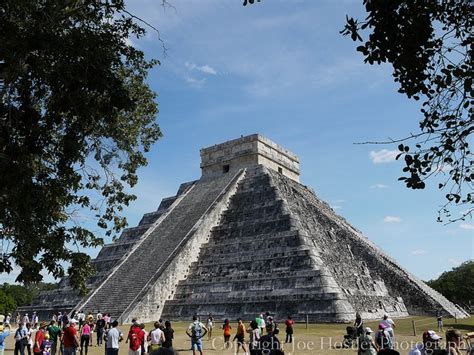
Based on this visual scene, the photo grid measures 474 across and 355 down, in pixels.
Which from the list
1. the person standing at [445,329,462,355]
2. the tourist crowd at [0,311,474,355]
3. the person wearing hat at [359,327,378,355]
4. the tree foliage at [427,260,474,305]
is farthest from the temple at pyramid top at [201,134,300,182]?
the tree foliage at [427,260,474,305]

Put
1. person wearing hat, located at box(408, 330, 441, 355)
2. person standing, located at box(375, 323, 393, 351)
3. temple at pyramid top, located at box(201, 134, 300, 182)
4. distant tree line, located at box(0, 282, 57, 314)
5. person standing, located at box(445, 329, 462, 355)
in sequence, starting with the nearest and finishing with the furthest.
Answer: person standing, located at box(445, 329, 462, 355)
person wearing hat, located at box(408, 330, 441, 355)
person standing, located at box(375, 323, 393, 351)
temple at pyramid top, located at box(201, 134, 300, 182)
distant tree line, located at box(0, 282, 57, 314)

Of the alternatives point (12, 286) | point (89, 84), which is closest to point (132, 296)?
point (89, 84)

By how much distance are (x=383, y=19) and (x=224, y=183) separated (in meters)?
22.9

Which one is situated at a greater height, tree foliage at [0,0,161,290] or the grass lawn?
tree foliage at [0,0,161,290]

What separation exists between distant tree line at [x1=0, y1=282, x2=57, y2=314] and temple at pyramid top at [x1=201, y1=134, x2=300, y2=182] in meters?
35.4

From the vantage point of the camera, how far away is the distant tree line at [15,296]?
2158 inches

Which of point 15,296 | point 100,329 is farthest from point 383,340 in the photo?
point 15,296

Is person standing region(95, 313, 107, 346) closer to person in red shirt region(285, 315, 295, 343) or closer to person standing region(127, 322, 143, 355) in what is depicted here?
person in red shirt region(285, 315, 295, 343)

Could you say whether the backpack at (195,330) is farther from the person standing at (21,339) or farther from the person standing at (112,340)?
the person standing at (21,339)

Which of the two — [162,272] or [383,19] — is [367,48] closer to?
Result: [383,19]

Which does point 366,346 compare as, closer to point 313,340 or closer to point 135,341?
point 135,341

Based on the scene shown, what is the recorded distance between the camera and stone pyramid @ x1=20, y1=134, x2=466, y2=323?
1886 cm

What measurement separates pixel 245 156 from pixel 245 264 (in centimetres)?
965

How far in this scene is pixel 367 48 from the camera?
558 cm
